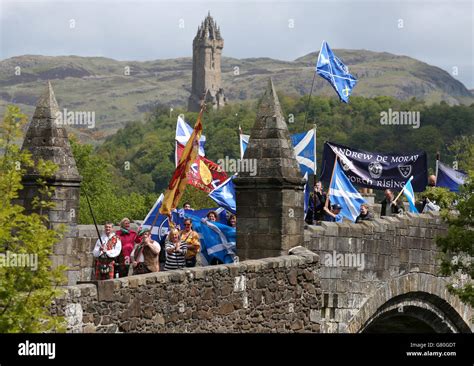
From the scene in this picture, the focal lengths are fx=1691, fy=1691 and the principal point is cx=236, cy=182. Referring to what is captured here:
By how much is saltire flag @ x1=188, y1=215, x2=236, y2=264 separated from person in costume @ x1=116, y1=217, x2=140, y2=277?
136cm

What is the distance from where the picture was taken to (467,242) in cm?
2252

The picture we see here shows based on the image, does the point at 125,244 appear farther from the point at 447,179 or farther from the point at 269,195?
the point at 447,179

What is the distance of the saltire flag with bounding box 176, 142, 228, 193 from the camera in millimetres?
23672

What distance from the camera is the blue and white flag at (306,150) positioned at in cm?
2358

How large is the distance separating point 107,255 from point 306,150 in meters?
5.67

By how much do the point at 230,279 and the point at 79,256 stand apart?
2.70 m

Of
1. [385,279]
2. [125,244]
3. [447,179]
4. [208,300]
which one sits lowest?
[385,279]

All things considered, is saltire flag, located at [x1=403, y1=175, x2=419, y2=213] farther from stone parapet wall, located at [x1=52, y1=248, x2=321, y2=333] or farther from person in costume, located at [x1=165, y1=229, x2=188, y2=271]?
person in costume, located at [x1=165, y1=229, x2=188, y2=271]

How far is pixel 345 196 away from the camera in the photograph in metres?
24.1
